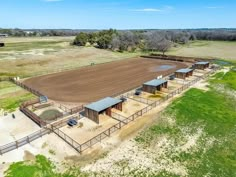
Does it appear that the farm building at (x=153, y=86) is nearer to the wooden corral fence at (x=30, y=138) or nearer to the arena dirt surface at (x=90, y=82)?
the arena dirt surface at (x=90, y=82)

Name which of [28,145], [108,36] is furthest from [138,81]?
[108,36]

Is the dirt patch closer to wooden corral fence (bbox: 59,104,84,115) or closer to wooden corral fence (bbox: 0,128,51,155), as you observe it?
wooden corral fence (bbox: 0,128,51,155)

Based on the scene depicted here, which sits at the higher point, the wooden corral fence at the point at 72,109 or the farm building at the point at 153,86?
the farm building at the point at 153,86

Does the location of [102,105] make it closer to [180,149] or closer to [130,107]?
[130,107]

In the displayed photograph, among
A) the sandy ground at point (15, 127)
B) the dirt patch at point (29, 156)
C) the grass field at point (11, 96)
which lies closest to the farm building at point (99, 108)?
the sandy ground at point (15, 127)

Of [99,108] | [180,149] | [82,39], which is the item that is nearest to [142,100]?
[99,108]
